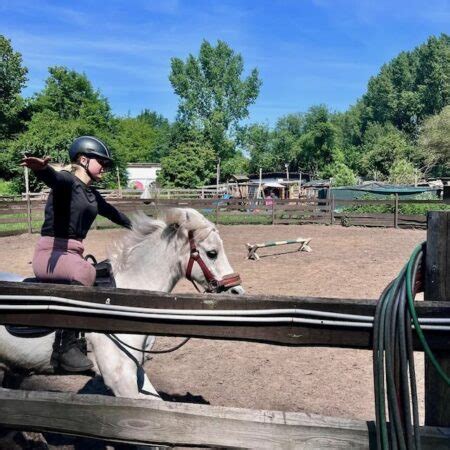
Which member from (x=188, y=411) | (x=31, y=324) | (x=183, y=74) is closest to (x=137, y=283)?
(x=31, y=324)

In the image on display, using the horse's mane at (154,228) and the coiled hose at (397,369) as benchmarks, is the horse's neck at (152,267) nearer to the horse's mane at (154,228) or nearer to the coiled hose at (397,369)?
the horse's mane at (154,228)

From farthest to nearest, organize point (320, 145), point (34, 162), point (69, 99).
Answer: point (320, 145) → point (69, 99) → point (34, 162)

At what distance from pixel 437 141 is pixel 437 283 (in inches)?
2183

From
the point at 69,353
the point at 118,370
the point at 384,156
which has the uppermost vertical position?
the point at 384,156

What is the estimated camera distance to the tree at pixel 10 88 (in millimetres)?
48763

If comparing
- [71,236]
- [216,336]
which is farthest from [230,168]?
[216,336]

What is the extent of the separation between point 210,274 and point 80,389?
2091 mm

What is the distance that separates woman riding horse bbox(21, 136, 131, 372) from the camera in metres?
3.09

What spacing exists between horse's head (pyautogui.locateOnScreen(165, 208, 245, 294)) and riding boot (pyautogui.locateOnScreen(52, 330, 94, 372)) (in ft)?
3.20

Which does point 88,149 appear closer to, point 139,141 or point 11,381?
point 11,381

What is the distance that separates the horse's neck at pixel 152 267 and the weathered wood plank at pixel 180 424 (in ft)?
5.51

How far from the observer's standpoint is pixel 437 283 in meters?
1.66

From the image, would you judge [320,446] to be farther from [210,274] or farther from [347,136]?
[347,136]

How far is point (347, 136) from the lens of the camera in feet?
355
